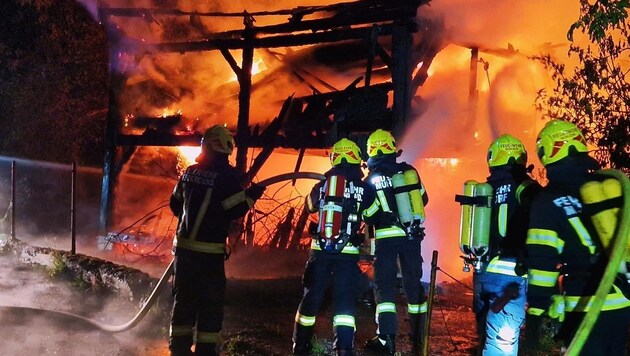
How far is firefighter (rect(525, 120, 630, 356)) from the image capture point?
290 centimetres

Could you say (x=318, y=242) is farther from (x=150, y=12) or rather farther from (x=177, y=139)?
(x=150, y=12)

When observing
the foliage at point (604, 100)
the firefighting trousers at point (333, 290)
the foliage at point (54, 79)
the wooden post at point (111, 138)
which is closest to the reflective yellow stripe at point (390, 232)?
the firefighting trousers at point (333, 290)

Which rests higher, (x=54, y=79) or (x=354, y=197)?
(x=54, y=79)

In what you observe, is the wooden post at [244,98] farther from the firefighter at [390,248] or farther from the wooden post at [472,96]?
the firefighter at [390,248]

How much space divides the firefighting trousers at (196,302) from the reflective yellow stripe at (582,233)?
2832 mm

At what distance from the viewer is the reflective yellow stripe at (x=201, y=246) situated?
14.6ft

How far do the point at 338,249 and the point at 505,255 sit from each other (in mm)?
1492

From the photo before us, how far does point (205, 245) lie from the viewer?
4.46 meters

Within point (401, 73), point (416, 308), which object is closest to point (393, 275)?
point (416, 308)

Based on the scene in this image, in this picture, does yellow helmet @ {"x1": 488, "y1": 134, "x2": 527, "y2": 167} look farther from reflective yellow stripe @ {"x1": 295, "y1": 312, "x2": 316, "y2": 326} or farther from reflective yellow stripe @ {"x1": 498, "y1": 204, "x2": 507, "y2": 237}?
reflective yellow stripe @ {"x1": 295, "y1": 312, "x2": 316, "y2": 326}

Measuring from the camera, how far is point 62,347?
5.01 metres

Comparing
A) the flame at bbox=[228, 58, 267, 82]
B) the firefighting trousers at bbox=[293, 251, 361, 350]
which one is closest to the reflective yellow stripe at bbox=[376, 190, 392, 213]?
the firefighting trousers at bbox=[293, 251, 361, 350]

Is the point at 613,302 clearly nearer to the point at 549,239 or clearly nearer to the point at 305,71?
the point at 549,239

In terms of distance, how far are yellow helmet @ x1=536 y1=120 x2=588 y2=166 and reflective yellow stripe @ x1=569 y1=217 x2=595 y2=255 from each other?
43 centimetres
